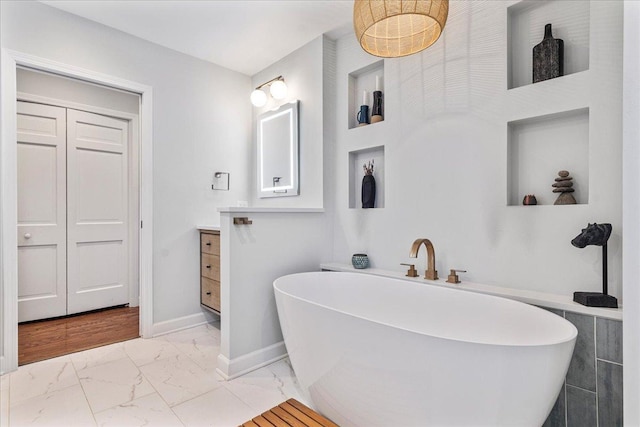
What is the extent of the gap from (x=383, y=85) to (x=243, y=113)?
5.27ft

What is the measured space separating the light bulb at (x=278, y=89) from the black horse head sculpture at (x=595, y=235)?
8.17 feet

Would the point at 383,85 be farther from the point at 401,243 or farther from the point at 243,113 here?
the point at 243,113

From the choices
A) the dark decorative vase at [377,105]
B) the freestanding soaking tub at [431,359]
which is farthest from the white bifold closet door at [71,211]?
the dark decorative vase at [377,105]

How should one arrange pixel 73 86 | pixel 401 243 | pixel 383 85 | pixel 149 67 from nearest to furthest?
pixel 401 243
pixel 383 85
pixel 149 67
pixel 73 86

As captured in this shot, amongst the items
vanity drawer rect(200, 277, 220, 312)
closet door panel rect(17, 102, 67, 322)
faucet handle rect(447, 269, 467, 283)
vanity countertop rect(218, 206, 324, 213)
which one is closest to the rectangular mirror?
Answer: vanity countertop rect(218, 206, 324, 213)

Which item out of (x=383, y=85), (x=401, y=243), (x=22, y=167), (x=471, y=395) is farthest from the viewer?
Result: (x=22, y=167)

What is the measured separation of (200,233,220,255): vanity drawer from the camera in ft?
8.95

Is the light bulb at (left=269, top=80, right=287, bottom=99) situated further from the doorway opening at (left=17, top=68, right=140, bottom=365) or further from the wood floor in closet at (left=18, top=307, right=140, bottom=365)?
the wood floor in closet at (left=18, top=307, right=140, bottom=365)

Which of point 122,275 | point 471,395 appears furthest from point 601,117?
point 122,275

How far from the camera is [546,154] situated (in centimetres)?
169

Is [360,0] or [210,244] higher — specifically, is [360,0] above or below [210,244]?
above

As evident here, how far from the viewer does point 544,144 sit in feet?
5.57

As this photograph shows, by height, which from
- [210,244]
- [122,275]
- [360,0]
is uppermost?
[360,0]

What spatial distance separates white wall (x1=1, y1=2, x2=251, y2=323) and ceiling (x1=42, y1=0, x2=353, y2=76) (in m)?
0.14
